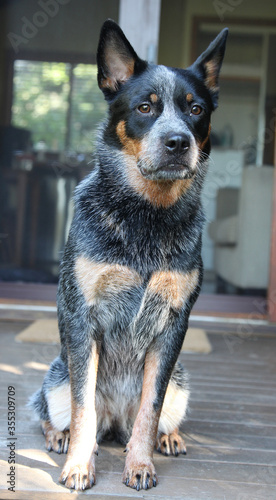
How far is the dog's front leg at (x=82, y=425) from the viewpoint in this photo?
4.93ft

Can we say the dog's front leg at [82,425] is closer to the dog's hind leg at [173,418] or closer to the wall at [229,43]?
the dog's hind leg at [173,418]

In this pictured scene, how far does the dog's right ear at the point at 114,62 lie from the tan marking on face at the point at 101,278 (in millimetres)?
587

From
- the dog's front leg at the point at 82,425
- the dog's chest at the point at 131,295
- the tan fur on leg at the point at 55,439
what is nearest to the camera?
the dog's front leg at the point at 82,425

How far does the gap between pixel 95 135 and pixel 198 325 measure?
234 cm

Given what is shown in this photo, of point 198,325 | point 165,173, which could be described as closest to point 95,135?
point 165,173

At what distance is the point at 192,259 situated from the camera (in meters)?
1.69

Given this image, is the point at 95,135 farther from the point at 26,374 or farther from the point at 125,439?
the point at 26,374

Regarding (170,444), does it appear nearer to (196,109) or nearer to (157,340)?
(157,340)

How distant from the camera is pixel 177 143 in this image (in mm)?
1586

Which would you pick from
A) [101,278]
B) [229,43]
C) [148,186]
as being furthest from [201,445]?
[229,43]

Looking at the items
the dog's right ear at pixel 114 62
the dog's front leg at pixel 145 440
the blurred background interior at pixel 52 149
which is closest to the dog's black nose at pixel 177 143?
the dog's right ear at pixel 114 62

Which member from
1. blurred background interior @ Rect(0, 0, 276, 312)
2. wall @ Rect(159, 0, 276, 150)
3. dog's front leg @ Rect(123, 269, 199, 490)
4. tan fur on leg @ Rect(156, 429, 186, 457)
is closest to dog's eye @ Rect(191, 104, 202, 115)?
dog's front leg @ Rect(123, 269, 199, 490)

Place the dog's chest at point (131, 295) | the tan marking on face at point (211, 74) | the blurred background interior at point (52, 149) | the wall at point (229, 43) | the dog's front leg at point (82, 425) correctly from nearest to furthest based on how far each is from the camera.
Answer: the dog's front leg at point (82, 425)
the dog's chest at point (131, 295)
the tan marking on face at point (211, 74)
the blurred background interior at point (52, 149)
the wall at point (229, 43)

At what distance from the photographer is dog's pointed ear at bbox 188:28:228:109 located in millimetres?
1823
